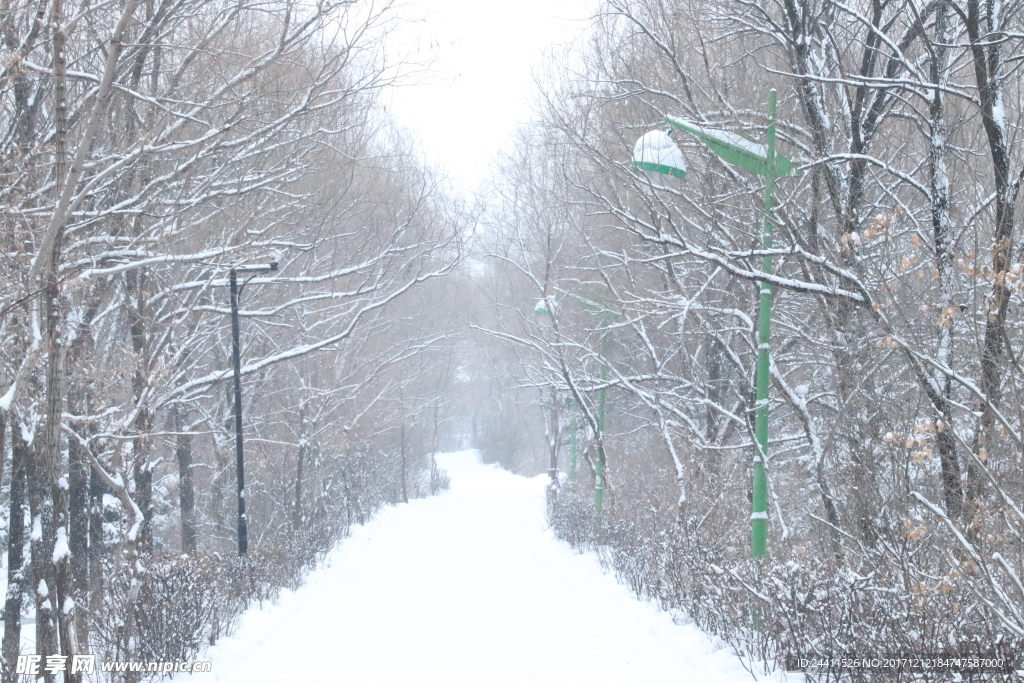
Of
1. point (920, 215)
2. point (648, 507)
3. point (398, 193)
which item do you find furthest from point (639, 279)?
point (920, 215)

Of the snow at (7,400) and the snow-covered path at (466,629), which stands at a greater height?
the snow at (7,400)

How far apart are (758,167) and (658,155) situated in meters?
0.91

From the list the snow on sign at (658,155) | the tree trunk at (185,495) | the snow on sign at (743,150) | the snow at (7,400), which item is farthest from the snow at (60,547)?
the tree trunk at (185,495)

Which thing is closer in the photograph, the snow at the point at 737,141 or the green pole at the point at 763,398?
the snow at the point at 737,141

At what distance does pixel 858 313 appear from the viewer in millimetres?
6934

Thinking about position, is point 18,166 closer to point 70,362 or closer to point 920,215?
point 70,362

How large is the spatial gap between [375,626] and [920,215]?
7.64m

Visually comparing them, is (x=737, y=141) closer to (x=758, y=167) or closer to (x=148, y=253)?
(x=758, y=167)

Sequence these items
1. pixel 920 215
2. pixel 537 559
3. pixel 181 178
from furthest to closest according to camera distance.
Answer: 1. pixel 537 559
2. pixel 181 178
3. pixel 920 215

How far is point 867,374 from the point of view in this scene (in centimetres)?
642

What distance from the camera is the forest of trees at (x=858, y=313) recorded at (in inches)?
178

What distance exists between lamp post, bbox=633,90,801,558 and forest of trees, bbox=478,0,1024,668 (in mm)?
230

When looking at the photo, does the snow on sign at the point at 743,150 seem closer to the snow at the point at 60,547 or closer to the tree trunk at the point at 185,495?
the snow at the point at 60,547

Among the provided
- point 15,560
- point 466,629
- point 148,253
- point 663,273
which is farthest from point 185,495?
point 663,273
